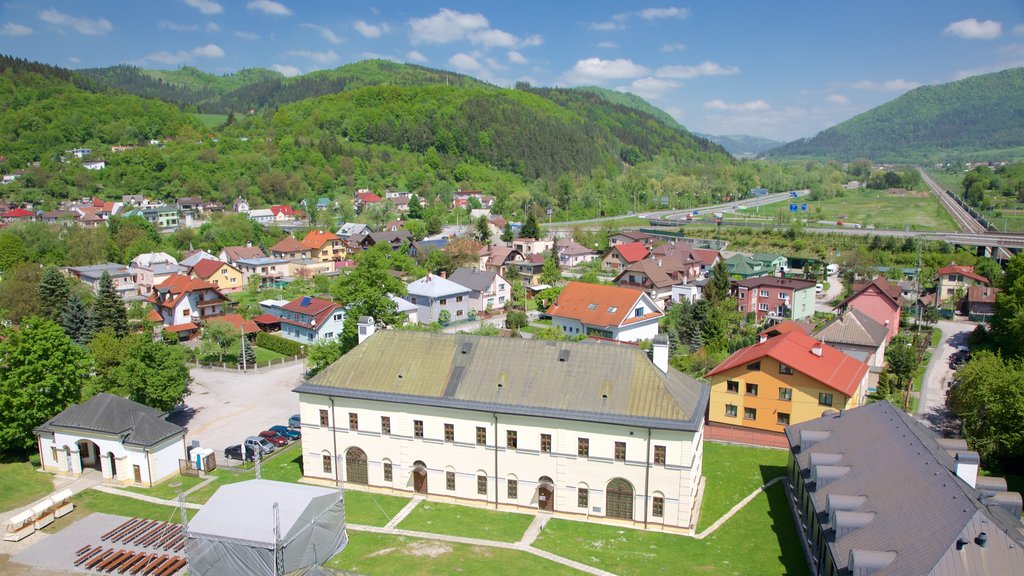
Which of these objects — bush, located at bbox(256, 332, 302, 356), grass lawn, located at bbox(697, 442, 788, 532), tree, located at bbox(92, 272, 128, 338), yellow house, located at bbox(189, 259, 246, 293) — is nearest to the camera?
grass lawn, located at bbox(697, 442, 788, 532)

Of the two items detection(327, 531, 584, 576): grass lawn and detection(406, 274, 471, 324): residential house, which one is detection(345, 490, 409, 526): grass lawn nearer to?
detection(327, 531, 584, 576): grass lawn

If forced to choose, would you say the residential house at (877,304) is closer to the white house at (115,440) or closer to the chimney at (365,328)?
the chimney at (365,328)

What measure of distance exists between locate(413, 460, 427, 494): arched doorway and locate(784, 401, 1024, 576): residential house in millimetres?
15323

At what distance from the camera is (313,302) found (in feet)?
190

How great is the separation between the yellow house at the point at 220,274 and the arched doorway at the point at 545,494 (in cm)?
5737

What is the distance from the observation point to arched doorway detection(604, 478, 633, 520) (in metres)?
26.4

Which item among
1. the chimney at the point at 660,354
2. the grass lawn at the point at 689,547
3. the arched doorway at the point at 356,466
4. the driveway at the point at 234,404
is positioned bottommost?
the driveway at the point at 234,404

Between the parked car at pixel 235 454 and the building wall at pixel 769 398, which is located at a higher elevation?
the building wall at pixel 769 398

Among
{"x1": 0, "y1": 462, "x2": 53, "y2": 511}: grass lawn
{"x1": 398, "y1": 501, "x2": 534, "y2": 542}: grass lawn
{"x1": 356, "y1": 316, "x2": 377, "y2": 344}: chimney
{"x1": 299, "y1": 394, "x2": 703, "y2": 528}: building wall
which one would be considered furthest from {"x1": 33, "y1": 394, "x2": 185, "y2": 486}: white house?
{"x1": 398, "y1": 501, "x2": 534, "y2": 542}: grass lawn

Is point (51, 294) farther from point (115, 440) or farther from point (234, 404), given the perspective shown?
point (115, 440)

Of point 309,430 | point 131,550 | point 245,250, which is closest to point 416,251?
point 245,250

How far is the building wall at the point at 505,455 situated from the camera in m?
25.8

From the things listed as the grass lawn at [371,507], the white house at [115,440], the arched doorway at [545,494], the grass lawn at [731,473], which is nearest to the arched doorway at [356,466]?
the grass lawn at [371,507]

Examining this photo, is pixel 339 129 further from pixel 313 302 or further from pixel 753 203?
pixel 313 302
